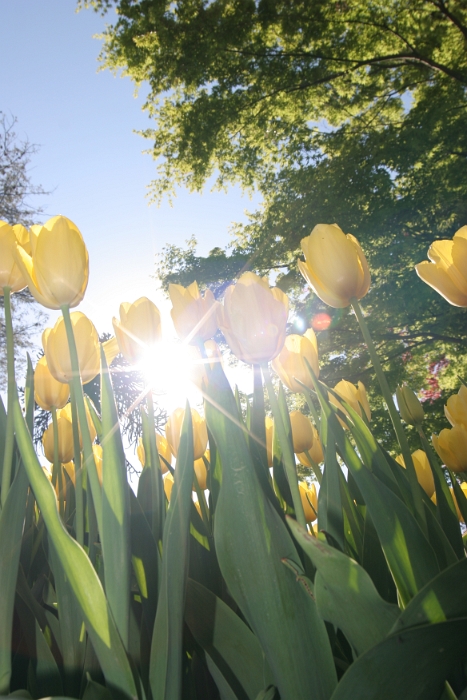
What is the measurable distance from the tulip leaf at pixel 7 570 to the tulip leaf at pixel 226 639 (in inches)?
7.0

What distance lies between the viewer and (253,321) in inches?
27.0

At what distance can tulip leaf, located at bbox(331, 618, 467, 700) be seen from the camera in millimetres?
362

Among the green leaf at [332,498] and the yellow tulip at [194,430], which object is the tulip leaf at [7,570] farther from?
the yellow tulip at [194,430]

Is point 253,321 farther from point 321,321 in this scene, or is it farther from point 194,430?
point 321,321

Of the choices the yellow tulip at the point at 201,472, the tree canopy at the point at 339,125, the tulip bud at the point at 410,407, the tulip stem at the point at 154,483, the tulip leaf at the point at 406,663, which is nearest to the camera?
the tulip leaf at the point at 406,663

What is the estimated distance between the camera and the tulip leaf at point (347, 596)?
15.4 inches

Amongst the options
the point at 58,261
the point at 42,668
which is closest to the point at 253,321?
the point at 58,261

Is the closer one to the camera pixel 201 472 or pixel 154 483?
pixel 154 483

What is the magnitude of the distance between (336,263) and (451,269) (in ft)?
0.72

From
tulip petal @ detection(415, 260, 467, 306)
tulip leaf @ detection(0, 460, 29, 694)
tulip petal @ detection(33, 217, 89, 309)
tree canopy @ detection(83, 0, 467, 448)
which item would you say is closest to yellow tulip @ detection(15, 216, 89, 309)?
tulip petal @ detection(33, 217, 89, 309)

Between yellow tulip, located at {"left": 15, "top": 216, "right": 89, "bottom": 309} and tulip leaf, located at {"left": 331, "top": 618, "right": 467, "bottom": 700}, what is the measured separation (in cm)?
50

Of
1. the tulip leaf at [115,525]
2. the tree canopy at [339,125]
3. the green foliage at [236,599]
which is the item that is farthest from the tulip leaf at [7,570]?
the tree canopy at [339,125]

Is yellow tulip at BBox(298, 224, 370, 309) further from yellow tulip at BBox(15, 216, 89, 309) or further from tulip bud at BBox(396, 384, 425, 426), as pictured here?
yellow tulip at BBox(15, 216, 89, 309)

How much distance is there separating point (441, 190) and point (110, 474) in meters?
9.02
